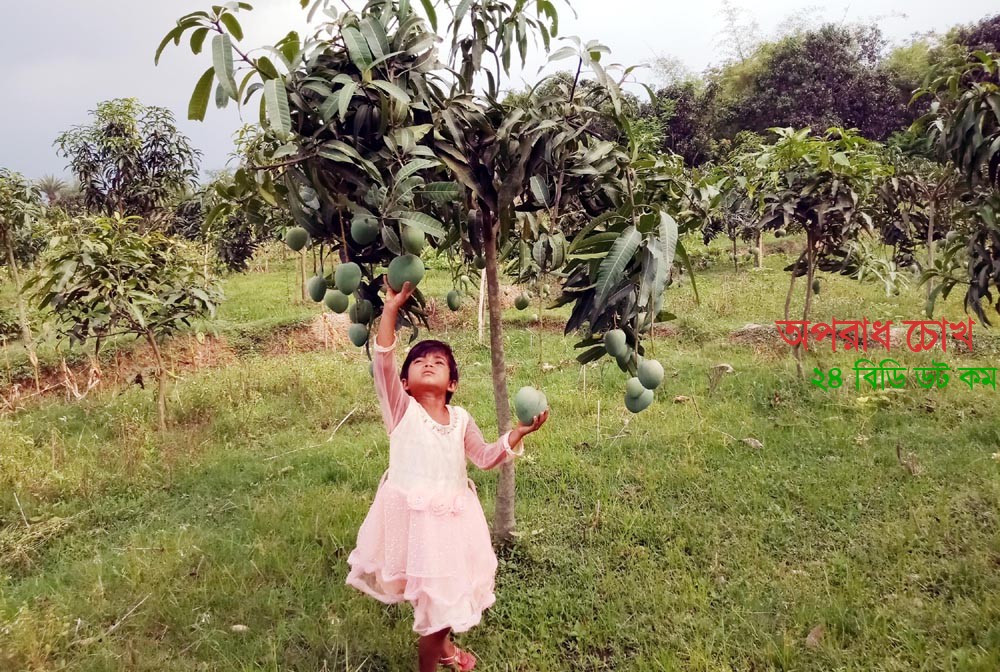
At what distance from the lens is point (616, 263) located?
130 cm

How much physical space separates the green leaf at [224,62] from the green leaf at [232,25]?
0.15ft

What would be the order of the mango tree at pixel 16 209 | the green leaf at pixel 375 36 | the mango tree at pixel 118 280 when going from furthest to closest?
1. the mango tree at pixel 16 209
2. the mango tree at pixel 118 280
3. the green leaf at pixel 375 36

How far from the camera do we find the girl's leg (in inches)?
64.8

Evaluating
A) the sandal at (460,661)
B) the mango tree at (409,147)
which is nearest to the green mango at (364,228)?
the mango tree at (409,147)

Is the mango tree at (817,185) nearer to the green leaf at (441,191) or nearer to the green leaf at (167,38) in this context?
the green leaf at (441,191)

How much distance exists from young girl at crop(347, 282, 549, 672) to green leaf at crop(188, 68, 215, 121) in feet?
1.89

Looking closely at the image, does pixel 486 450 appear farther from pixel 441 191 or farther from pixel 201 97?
pixel 201 97

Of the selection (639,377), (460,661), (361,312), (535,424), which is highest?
(361,312)

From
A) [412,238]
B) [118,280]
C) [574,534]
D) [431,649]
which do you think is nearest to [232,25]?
[412,238]

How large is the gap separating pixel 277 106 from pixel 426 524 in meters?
1.03

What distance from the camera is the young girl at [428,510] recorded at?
5.28 ft

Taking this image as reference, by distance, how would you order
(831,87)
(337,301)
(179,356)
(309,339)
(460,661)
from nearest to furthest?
(337,301)
(460,661)
(179,356)
(309,339)
(831,87)

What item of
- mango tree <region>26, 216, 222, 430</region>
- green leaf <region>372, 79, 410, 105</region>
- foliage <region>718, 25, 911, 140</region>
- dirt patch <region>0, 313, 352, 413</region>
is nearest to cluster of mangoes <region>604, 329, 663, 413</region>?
green leaf <region>372, 79, 410, 105</region>

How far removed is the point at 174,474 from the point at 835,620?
3.01 metres
